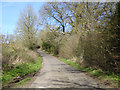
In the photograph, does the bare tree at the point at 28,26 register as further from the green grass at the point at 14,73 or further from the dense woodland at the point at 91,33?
the green grass at the point at 14,73

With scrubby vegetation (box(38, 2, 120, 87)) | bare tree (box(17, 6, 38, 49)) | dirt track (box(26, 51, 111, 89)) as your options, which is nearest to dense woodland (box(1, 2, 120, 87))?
scrubby vegetation (box(38, 2, 120, 87))

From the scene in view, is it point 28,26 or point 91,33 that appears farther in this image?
point 28,26

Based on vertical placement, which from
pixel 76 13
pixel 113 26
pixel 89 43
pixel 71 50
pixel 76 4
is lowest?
pixel 71 50

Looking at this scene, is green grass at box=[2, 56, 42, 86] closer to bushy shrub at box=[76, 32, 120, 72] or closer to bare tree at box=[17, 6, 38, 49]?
bushy shrub at box=[76, 32, 120, 72]

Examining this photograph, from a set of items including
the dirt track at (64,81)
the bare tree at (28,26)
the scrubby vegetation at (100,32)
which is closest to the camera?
the dirt track at (64,81)

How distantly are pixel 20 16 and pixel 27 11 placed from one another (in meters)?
2.29

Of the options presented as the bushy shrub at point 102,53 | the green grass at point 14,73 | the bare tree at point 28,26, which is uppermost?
the bare tree at point 28,26

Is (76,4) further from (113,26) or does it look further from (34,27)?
(34,27)

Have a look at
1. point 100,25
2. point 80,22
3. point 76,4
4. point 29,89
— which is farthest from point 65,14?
point 29,89

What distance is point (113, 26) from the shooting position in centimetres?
888

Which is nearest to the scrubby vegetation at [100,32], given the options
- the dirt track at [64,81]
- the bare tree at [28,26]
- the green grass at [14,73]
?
the dirt track at [64,81]

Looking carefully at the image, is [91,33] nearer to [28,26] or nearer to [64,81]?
[64,81]

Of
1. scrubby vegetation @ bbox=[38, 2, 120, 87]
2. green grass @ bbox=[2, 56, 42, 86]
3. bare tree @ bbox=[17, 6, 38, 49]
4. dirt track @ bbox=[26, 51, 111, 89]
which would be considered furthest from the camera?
bare tree @ bbox=[17, 6, 38, 49]

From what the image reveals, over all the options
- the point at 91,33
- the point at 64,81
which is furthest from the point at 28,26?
the point at 64,81
